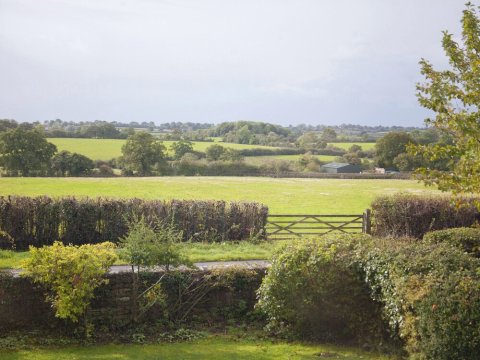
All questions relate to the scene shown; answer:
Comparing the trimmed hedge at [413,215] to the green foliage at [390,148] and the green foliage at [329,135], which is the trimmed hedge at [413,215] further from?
the green foliage at [329,135]

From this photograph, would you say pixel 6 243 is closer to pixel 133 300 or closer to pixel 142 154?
pixel 133 300

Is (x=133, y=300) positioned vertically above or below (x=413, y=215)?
below

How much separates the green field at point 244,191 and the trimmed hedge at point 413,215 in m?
11.3

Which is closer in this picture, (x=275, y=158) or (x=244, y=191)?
(x=244, y=191)

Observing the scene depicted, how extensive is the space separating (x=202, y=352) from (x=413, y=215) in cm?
1814

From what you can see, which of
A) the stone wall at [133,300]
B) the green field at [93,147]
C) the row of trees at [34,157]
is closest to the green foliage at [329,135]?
the green field at [93,147]

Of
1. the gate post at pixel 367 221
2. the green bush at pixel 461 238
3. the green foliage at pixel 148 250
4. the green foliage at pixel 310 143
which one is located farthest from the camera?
the green foliage at pixel 310 143

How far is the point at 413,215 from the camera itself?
28.2 meters

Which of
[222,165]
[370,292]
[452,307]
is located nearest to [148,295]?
[370,292]

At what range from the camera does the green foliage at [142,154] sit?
71.4 m

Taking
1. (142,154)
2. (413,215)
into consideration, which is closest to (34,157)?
(142,154)

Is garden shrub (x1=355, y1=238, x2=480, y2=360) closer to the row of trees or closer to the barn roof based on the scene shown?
the row of trees

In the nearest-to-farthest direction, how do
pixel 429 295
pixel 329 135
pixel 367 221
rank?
pixel 429 295 < pixel 367 221 < pixel 329 135

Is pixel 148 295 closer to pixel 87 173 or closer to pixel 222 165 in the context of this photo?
pixel 87 173
